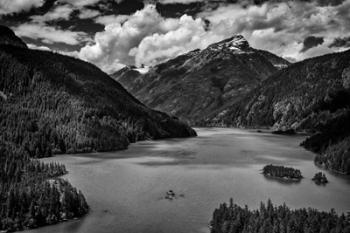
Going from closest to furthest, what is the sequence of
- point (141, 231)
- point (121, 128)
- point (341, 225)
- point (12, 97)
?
point (341, 225)
point (141, 231)
point (12, 97)
point (121, 128)

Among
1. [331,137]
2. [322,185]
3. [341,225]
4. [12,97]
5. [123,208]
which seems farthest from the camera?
[12,97]

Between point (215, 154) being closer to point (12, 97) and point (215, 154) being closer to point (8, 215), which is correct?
point (8, 215)

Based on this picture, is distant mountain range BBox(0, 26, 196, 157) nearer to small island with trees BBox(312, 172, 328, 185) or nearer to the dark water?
the dark water

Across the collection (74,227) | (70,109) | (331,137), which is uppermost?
Result: (70,109)

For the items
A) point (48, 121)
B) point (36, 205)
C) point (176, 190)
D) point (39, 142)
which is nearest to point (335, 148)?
point (176, 190)

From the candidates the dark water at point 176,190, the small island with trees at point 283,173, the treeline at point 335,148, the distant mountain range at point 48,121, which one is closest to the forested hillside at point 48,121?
the distant mountain range at point 48,121

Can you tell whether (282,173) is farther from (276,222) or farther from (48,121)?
(48,121)

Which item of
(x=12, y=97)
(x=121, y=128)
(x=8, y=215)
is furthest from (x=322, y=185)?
(x=12, y=97)

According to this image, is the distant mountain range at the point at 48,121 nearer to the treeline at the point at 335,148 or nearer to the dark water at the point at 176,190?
the dark water at the point at 176,190
